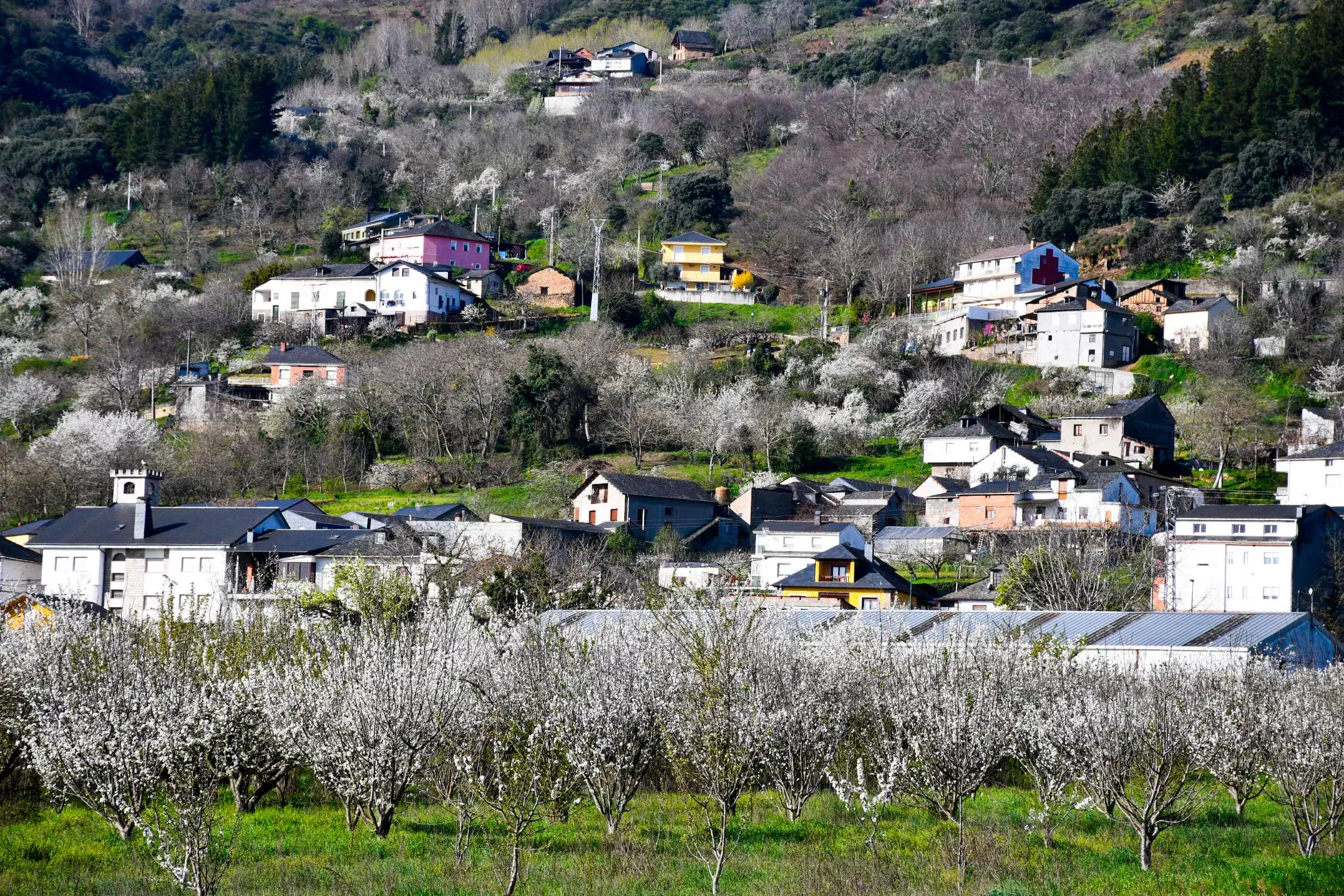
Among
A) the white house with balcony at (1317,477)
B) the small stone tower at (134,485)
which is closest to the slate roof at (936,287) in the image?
the white house with balcony at (1317,477)

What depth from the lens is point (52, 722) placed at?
819 inches

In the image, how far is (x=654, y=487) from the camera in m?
55.7

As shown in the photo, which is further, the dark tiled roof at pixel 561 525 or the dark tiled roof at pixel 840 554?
the dark tiled roof at pixel 561 525

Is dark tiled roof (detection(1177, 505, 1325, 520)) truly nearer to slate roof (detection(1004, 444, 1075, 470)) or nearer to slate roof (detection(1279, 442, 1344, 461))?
slate roof (detection(1279, 442, 1344, 461))

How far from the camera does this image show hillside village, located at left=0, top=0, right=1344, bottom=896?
20.5m

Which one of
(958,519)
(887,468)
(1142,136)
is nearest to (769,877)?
(958,519)

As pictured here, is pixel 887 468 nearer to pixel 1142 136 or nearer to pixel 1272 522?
pixel 1272 522

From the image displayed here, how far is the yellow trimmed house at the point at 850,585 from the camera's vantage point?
44.8 meters

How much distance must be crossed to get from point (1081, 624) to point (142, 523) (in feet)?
93.5

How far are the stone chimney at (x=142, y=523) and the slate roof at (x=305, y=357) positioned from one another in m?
25.4

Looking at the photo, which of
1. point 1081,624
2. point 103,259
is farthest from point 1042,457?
point 103,259

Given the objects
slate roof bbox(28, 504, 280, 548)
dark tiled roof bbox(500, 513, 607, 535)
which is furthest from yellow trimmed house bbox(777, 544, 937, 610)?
slate roof bbox(28, 504, 280, 548)

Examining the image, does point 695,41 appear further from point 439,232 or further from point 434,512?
point 434,512

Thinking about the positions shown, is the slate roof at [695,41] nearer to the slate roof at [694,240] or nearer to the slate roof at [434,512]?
the slate roof at [694,240]
